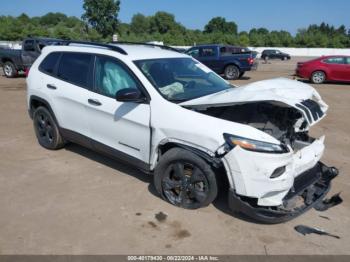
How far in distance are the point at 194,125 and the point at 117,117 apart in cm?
116

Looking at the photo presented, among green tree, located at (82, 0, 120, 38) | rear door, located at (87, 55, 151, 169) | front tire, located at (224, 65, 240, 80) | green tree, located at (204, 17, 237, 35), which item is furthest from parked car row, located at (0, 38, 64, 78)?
green tree, located at (204, 17, 237, 35)

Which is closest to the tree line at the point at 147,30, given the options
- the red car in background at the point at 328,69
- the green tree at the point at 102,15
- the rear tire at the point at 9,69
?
the green tree at the point at 102,15

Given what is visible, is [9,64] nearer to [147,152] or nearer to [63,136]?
[63,136]

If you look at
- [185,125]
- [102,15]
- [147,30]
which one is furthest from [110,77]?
[147,30]

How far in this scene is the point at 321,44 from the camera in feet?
231

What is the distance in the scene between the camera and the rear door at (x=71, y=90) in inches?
196

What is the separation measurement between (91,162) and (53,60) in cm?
170

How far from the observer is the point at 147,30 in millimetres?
Result: 114438

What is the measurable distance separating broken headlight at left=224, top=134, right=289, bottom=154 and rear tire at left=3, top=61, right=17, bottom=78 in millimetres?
16070

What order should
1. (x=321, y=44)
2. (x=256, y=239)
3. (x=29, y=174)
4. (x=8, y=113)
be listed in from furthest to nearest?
(x=321, y=44) < (x=8, y=113) < (x=29, y=174) < (x=256, y=239)

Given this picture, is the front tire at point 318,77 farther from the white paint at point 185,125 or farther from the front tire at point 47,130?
the front tire at point 47,130

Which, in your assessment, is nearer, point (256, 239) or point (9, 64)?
point (256, 239)

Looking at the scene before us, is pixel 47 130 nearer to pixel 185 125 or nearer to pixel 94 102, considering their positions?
pixel 94 102

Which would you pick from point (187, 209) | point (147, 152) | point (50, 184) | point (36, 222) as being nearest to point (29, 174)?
point (50, 184)
